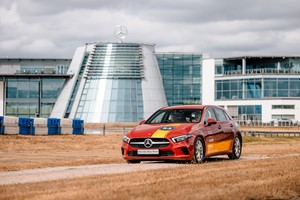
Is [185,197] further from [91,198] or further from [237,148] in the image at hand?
[237,148]

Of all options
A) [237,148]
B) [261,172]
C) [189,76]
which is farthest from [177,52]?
[261,172]

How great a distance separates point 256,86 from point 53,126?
44.3 m

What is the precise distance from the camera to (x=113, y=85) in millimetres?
85438

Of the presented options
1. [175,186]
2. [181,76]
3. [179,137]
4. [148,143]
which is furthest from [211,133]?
[181,76]

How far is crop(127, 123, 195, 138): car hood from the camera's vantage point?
1850cm

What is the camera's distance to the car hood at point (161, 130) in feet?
60.7

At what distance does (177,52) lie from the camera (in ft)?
303

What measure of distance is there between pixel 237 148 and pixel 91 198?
38.7 ft

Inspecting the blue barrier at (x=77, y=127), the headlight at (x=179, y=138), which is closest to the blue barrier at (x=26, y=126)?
the blue barrier at (x=77, y=127)

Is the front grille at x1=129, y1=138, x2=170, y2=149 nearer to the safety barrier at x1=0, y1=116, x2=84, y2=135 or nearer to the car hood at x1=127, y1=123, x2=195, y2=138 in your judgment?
the car hood at x1=127, y1=123, x2=195, y2=138

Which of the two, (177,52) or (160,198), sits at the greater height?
(177,52)

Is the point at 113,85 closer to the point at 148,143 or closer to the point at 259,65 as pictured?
the point at 259,65

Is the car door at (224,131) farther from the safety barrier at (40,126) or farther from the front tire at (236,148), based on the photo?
the safety barrier at (40,126)

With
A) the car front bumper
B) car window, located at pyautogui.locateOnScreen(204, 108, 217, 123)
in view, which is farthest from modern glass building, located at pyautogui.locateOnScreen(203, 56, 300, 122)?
the car front bumper
